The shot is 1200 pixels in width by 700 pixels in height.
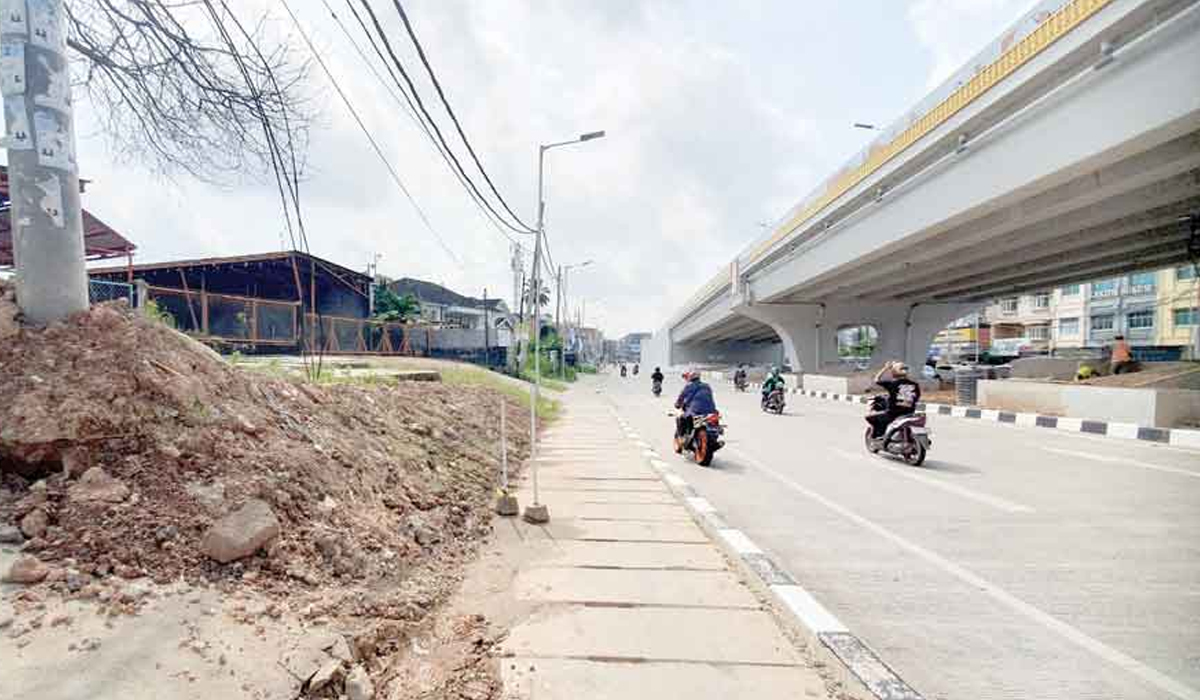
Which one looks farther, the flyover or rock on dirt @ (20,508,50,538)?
the flyover

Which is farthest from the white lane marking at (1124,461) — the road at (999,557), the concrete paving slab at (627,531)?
the concrete paving slab at (627,531)

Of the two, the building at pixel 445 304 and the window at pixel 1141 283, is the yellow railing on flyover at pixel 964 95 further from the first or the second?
the window at pixel 1141 283

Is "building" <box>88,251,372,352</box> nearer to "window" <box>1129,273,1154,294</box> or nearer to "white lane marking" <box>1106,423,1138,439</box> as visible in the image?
"white lane marking" <box>1106,423,1138,439</box>

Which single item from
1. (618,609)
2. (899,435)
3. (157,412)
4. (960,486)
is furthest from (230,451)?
(899,435)

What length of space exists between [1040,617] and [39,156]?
633 centimetres

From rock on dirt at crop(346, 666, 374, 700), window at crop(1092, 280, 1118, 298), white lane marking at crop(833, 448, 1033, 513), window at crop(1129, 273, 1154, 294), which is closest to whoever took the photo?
rock on dirt at crop(346, 666, 374, 700)

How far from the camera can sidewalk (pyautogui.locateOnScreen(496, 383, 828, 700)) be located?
236 centimetres

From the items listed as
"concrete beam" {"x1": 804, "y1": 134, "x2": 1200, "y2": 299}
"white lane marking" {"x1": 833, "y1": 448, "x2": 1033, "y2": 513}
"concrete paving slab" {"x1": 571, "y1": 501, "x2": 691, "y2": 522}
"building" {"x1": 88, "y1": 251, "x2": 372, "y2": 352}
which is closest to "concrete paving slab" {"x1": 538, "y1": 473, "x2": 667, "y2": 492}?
"concrete paving slab" {"x1": 571, "y1": 501, "x2": 691, "y2": 522}

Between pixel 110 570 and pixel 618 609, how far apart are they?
235 cm

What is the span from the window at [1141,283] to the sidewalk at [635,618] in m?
50.7

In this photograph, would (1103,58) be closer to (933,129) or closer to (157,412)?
(933,129)

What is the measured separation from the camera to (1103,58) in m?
8.25

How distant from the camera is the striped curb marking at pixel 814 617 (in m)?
2.38

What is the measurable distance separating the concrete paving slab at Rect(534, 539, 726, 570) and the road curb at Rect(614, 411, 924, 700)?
0.72ft
